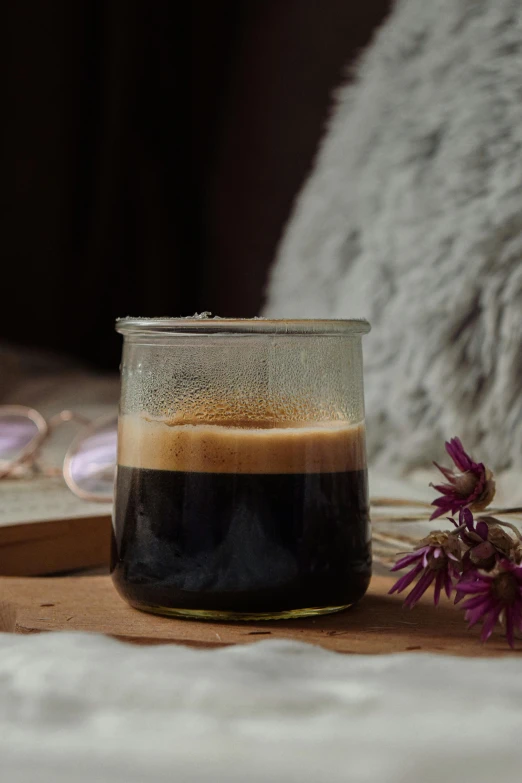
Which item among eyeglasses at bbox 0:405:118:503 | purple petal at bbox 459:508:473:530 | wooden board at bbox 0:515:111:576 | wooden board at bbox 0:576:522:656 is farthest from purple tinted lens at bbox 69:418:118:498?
purple petal at bbox 459:508:473:530

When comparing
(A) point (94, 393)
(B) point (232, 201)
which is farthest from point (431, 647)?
(B) point (232, 201)

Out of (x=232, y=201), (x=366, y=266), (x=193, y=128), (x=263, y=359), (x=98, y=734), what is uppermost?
(x=193, y=128)

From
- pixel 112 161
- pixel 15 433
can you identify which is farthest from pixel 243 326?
pixel 112 161

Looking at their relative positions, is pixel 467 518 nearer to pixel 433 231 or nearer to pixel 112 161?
pixel 433 231

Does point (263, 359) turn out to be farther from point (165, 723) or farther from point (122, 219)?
point (122, 219)

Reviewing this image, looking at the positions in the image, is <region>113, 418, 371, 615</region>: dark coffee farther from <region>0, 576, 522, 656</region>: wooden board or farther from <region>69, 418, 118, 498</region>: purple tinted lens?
<region>69, 418, 118, 498</region>: purple tinted lens

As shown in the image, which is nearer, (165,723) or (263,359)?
(165,723)
